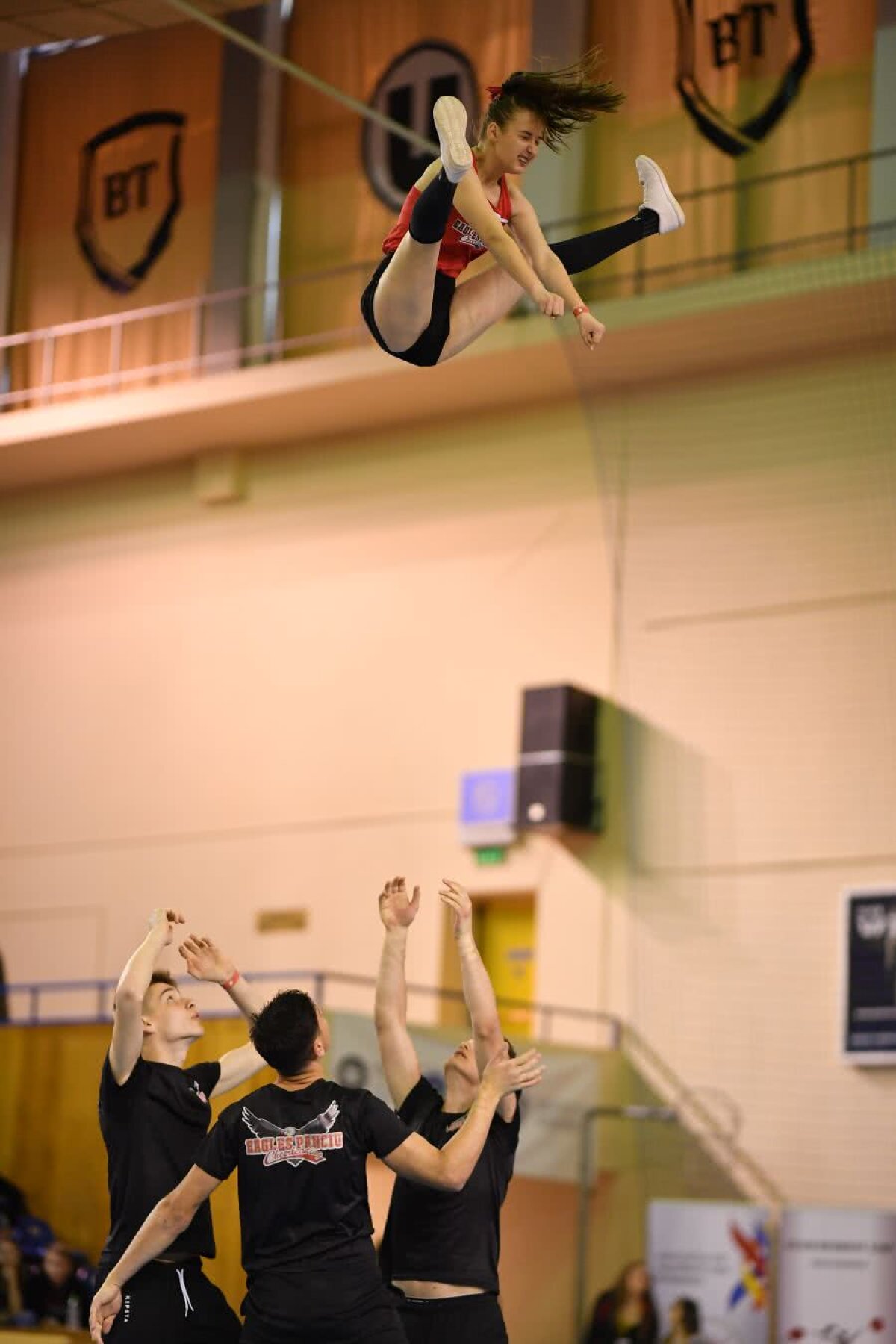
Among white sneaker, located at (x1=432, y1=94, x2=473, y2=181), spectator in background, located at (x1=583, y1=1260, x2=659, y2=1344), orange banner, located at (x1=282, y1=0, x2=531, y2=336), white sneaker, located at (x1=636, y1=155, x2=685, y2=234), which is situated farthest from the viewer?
orange banner, located at (x1=282, y1=0, x2=531, y2=336)

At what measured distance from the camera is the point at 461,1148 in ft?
15.9

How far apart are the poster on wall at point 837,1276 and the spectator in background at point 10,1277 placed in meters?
4.69

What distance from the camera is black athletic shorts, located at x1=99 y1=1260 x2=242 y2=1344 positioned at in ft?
17.6

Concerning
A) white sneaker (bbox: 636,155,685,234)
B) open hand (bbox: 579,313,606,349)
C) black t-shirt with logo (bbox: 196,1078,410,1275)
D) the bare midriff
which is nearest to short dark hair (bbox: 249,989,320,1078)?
black t-shirt with logo (bbox: 196,1078,410,1275)

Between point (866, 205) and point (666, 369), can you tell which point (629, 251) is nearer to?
point (866, 205)

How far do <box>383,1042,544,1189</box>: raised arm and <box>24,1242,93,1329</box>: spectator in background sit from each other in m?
7.90

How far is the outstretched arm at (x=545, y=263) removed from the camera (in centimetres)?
528

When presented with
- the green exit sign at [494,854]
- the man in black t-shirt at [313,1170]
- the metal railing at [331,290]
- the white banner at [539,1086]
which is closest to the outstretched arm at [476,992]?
the man in black t-shirt at [313,1170]

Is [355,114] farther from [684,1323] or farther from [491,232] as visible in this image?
[491,232]

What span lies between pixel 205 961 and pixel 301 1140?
1.22m

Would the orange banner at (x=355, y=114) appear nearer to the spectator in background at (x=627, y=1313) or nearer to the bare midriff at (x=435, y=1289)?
the spectator in background at (x=627, y=1313)

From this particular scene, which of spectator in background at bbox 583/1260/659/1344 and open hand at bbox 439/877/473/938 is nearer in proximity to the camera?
open hand at bbox 439/877/473/938

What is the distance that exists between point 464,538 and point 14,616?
15.0ft

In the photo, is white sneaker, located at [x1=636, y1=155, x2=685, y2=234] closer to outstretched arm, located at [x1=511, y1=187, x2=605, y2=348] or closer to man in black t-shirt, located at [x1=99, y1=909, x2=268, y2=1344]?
outstretched arm, located at [x1=511, y1=187, x2=605, y2=348]
